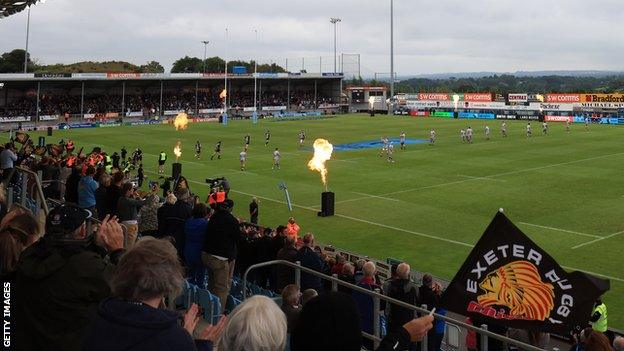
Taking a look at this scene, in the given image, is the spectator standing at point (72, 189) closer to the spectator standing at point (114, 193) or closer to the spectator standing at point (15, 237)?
the spectator standing at point (114, 193)

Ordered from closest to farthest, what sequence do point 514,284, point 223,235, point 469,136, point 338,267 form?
point 514,284, point 223,235, point 338,267, point 469,136

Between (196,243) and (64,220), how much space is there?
521 cm

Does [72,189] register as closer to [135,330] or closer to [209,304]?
[209,304]

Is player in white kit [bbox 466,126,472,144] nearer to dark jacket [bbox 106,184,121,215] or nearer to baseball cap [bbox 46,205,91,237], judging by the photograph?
dark jacket [bbox 106,184,121,215]

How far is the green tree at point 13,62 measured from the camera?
136 metres

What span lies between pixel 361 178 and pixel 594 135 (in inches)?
1448

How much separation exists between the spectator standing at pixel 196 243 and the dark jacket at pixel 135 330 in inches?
256

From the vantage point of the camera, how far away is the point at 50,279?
172 inches

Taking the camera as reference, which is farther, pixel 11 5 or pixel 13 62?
pixel 13 62

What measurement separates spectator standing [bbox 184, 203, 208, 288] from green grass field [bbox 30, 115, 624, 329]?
33.1 feet

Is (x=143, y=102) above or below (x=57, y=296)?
above

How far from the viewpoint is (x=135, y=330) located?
11.1 feet

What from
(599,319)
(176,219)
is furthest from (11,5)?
(599,319)

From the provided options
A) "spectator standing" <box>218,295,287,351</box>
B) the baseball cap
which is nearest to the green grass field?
the baseball cap
